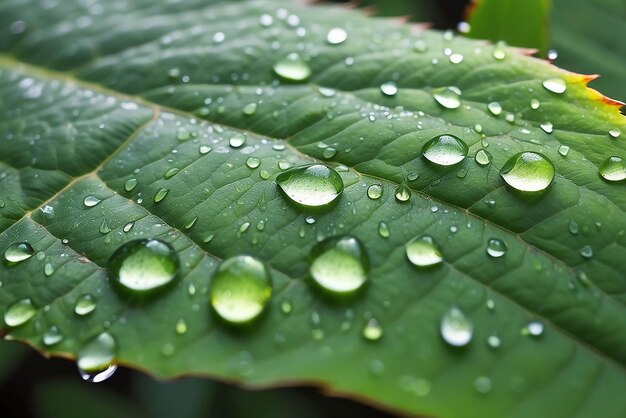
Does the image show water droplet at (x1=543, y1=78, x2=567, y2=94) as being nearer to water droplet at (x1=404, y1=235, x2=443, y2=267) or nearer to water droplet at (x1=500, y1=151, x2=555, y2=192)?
water droplet at (x1=500, y1=151, x2=555, y2=192)

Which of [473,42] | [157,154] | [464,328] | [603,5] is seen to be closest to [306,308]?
[464,328]

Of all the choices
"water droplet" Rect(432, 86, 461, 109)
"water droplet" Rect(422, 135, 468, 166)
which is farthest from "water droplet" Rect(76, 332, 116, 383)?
"water droplet" Rect(432, 86, 461, 109)

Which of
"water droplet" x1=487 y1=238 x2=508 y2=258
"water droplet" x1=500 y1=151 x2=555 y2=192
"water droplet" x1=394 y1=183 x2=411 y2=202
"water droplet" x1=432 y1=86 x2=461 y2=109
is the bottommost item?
"water droplet" x1=487 y1=238 x2=508 y2=258

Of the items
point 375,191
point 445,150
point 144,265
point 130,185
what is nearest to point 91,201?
point 130,185

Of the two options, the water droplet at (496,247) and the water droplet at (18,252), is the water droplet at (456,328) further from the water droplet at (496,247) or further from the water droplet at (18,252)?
the water droplet at (18,252)

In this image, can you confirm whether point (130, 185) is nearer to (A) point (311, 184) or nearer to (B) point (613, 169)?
(A) point (311, 184)

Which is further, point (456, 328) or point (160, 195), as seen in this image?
point (160, 195)
